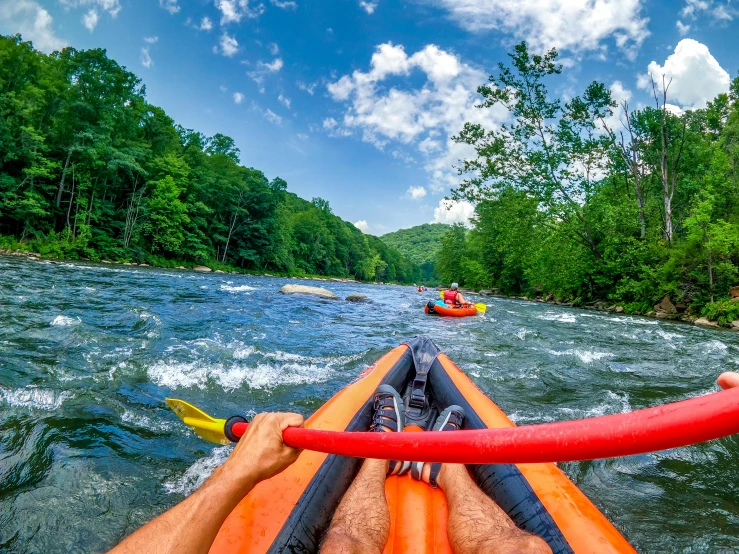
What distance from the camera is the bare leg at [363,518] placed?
1311 millimetres

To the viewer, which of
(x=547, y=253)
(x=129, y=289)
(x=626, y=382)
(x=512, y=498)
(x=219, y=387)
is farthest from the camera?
(x=547, y=253)

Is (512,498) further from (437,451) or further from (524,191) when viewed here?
(524,191)

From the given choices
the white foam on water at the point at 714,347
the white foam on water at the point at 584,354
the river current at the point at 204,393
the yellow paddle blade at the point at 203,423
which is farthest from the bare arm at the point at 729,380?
the white foam on water at the point at 714,347

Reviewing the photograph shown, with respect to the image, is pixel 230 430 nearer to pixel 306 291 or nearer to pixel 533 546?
pixel 533 546

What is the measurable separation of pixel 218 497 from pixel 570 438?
1.03 m

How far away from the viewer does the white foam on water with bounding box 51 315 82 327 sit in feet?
16.1

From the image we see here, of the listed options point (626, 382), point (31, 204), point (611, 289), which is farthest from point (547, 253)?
point (31, 204)

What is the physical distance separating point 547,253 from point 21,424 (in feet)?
75.4

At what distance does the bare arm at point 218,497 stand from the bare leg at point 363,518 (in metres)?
0.36

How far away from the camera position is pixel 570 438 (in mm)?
761

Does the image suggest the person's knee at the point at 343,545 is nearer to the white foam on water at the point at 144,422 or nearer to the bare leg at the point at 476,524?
the bare leg at the point at 476,524

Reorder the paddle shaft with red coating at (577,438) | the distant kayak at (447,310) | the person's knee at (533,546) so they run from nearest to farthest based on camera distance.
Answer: the paddle shaft with red coating at (577,438) → the person's knee at (533,546) → the distant kayak at (447,310)

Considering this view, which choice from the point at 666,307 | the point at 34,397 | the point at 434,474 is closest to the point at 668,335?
the point at 666,307

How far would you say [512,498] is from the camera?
163 cm
